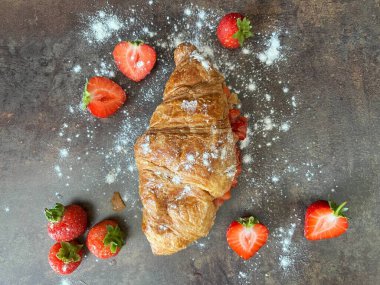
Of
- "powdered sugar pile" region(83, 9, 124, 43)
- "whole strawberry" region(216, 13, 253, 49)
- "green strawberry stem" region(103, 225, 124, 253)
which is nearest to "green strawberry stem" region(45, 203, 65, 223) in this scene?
"green strawberry stem" region(103, 225, 124, 253)

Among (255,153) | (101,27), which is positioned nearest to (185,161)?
(255,153)

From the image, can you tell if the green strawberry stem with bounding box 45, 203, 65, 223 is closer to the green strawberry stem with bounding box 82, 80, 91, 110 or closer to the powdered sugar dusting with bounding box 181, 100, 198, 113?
the green strawberry stem with bounding box 82, 80, 91, 110

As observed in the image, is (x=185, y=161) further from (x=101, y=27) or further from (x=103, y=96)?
(x=101, y=27)

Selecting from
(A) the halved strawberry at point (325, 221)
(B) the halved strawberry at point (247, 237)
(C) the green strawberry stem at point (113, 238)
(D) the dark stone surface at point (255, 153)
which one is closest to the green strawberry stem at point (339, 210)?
(A) the halved strawberry at point (325, 221)

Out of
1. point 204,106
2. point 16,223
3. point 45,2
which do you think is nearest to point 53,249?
point 16,223

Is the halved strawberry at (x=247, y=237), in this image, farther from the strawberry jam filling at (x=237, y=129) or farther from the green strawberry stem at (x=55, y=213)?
the green strawberry stem at (x=55, y=213)

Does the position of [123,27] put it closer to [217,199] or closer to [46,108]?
[46,108]

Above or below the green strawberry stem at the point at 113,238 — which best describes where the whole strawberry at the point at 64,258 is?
below
